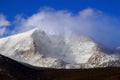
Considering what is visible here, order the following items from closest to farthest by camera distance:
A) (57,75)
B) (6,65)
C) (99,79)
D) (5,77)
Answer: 1. (5,77)
2. (99,79)
3. (6,65)
4. (57,75)

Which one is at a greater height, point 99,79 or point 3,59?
point 3,59

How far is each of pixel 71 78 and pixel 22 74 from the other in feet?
73.9

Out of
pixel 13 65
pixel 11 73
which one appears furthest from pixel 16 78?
pixel 13 65

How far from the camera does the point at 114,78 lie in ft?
508

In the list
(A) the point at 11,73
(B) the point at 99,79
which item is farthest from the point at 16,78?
(B) the point at 99,79

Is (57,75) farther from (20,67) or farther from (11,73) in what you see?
(11,73)

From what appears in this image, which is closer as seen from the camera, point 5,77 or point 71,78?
point 5,77

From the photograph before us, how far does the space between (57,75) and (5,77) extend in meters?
47.7

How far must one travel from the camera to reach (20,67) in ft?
599

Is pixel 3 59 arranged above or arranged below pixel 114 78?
above

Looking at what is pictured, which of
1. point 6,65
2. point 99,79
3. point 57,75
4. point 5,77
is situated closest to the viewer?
point 5,77

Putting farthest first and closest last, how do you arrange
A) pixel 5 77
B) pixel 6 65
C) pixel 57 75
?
pixel 57 75 < pixel 6 65 < pixel 5 77

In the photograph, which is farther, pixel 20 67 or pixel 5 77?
pixel 20 67

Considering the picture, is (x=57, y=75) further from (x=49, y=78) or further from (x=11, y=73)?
(x=11, y=73)
